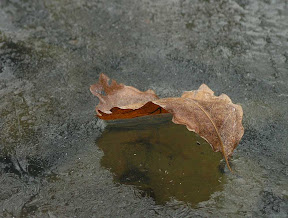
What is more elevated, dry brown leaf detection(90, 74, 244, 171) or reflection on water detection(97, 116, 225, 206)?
dry brown leaf detection(90, 74, 244, 171)

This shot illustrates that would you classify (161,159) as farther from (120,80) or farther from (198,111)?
(120,80)

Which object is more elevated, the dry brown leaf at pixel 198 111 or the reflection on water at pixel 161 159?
the dry brown leaf at pixel 198 111

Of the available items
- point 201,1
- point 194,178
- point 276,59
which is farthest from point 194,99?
point 201,1

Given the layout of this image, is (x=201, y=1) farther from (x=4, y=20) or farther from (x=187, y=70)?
(x=4, y=20)

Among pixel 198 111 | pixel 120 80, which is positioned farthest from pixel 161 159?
pixel 120 80
